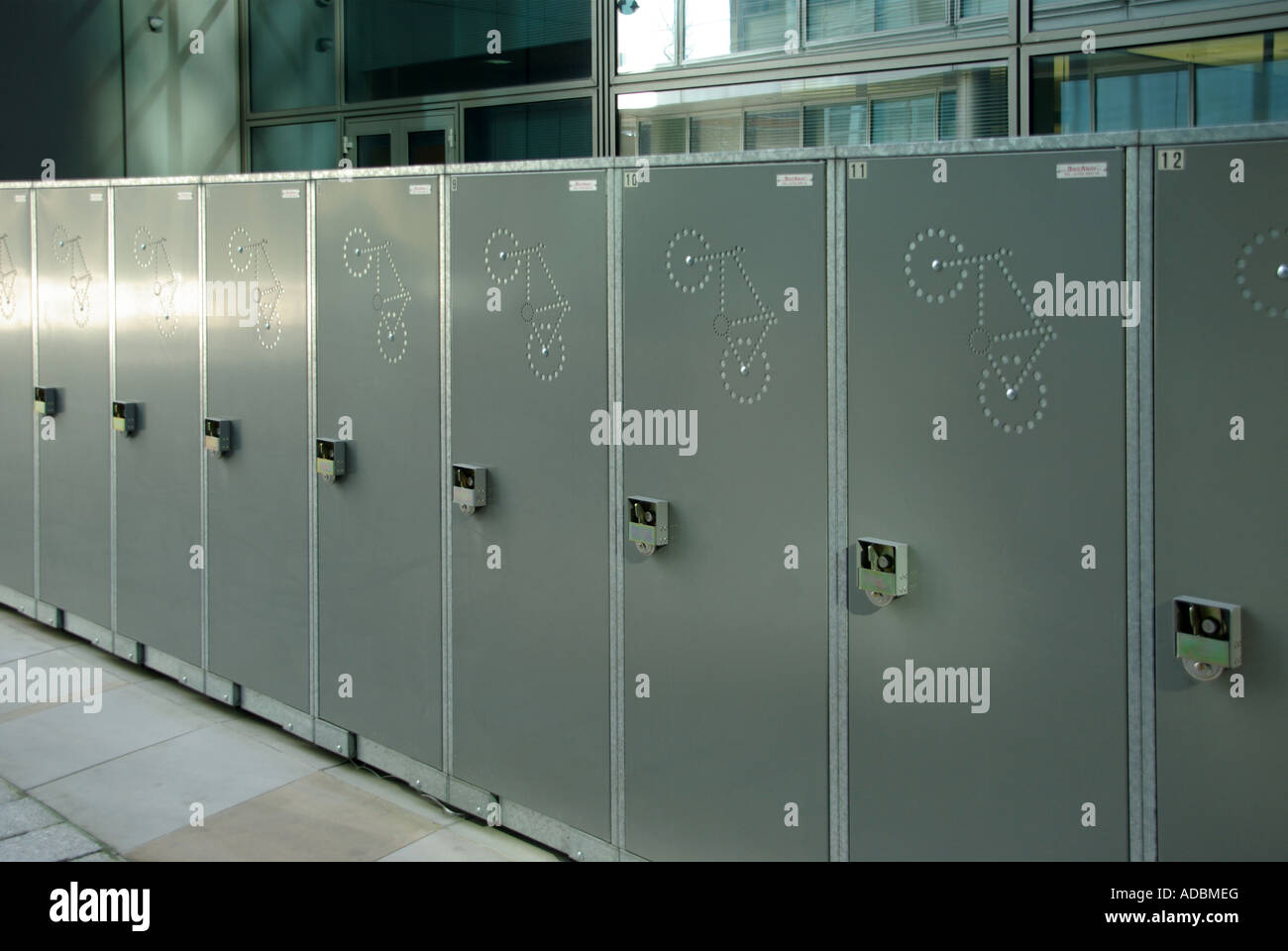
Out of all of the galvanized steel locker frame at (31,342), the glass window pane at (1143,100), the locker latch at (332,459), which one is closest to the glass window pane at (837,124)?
the glass window pane at (1143,100)

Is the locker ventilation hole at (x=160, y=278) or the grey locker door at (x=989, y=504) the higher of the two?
the locker ventilation hole at (x=160, y=278)

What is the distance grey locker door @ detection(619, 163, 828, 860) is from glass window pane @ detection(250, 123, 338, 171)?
17.3 ft

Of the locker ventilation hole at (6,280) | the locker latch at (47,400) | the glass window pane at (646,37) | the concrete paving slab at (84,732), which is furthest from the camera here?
the locker ventilation hole at (6,280)

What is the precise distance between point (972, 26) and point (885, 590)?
9.62 feet

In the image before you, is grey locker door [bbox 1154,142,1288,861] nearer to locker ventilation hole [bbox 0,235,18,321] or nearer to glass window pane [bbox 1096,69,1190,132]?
glass window pane [bbox 1096,69,1190,132]

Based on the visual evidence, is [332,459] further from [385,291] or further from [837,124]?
[837,124]

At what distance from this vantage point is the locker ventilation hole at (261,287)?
5.03m

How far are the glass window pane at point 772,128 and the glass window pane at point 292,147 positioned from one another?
346cm

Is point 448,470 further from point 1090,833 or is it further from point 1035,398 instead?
point 1090,833

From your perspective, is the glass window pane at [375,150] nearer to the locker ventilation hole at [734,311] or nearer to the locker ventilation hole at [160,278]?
the locker ventilation hole at [160,278]

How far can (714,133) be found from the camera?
605cm

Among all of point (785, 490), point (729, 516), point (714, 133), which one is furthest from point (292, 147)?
point (785, 490)

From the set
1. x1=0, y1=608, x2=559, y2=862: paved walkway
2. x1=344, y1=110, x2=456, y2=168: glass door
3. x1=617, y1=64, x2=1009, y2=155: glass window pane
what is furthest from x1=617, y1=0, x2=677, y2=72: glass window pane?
x1=0, y1=608, x2=559, y2=862: paved walkway

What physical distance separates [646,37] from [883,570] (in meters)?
3.95
